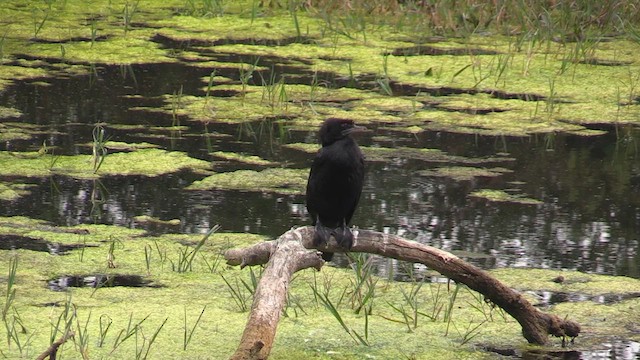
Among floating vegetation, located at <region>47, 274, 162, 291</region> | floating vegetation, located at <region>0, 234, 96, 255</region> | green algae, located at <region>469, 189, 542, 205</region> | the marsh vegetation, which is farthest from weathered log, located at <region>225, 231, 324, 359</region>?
green algae, located at <region>469, 189, 542, 205</region>

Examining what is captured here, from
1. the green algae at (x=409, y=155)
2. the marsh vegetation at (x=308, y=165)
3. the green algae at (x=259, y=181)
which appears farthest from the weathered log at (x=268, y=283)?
the green algae at (x=409, y=155)

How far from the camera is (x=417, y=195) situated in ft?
17.6

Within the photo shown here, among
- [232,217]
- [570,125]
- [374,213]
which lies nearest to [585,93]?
[570,125]

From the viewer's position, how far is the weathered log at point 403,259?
321cm

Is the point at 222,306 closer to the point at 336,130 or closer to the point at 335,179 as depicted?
the point at 335,179

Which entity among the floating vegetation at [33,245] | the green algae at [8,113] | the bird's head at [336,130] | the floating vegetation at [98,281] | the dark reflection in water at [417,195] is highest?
the bird's head at [336,130]

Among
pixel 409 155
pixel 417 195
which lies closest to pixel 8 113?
pixel 409 155

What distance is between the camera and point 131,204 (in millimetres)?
5102

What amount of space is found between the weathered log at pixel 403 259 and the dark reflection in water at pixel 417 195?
0.91 m

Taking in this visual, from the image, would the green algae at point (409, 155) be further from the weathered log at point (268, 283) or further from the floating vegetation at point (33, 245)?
the weathered log at point (268, 283)

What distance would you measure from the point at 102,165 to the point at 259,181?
728mm

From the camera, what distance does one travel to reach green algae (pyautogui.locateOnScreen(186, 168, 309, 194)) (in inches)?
211

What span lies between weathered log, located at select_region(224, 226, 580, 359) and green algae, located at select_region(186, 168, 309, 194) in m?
1.65

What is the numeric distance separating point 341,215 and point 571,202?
71.1 inches
